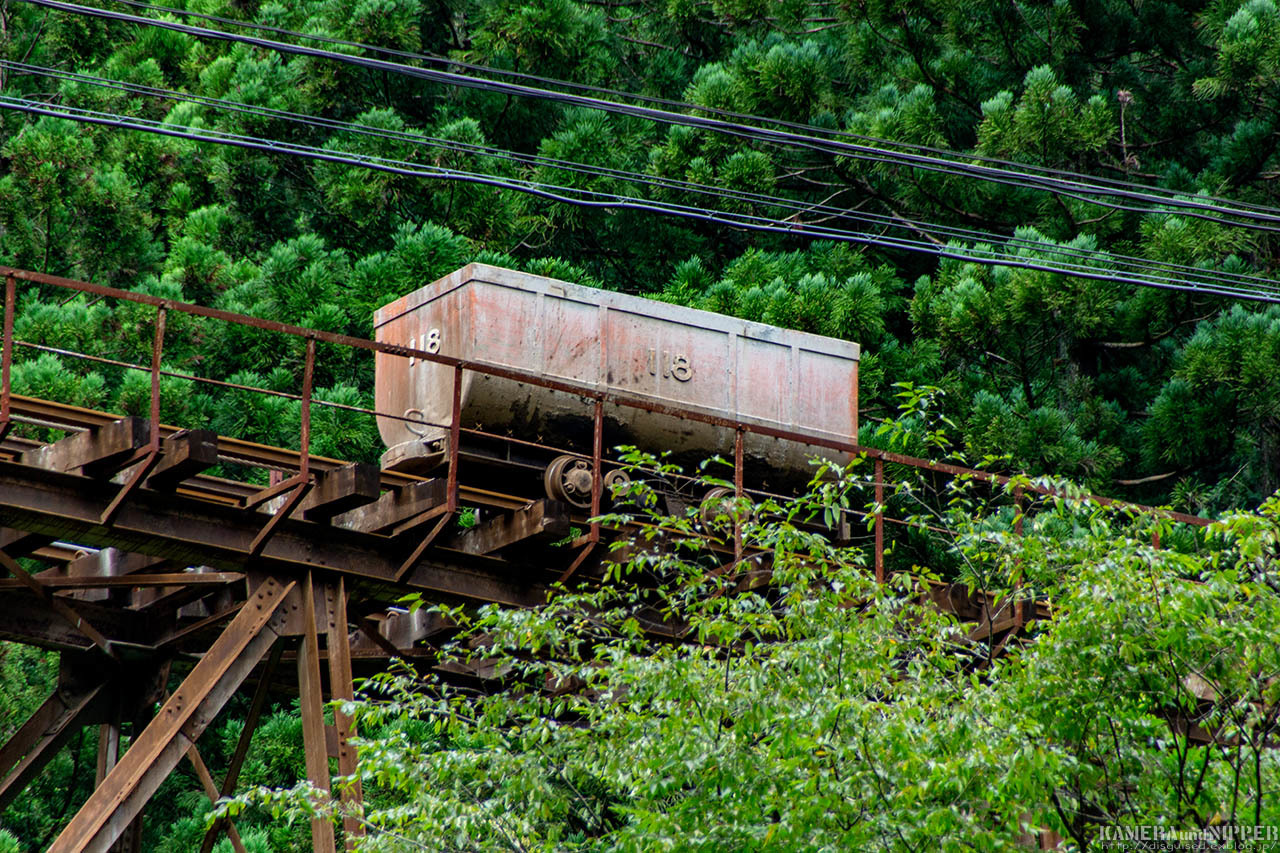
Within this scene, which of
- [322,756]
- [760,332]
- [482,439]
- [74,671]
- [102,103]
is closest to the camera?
[322,756]

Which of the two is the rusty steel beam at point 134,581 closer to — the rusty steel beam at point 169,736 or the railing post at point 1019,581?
the rusty steel beam at point 169,736

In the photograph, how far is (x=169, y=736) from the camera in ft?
39.4

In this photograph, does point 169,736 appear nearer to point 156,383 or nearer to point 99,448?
point 99,448

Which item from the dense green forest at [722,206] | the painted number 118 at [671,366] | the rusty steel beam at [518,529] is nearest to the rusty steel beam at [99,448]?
the rusty steel beam at [518,529]

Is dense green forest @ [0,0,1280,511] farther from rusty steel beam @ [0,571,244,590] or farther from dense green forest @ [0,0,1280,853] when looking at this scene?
rusty steel beam @ [0,571,244,590]

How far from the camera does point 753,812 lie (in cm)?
1002

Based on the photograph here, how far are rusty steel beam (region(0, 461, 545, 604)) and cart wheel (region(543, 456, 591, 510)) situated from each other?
1817 mm

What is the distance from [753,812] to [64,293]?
65.3 ft

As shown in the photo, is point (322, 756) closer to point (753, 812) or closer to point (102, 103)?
point (753, 812)

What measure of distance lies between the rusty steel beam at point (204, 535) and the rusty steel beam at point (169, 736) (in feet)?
1.45

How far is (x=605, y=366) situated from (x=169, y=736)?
5.97m

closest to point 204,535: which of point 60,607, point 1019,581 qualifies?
point 60,607

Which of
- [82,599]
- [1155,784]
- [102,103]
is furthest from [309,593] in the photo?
[102,103]

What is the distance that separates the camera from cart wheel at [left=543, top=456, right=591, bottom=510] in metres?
15.8
